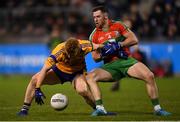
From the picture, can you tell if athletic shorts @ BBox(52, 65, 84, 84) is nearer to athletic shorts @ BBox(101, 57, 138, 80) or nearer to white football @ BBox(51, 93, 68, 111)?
white football @ BBox(51, 93, 68, 111)

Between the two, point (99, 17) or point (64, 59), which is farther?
point (99, 17)

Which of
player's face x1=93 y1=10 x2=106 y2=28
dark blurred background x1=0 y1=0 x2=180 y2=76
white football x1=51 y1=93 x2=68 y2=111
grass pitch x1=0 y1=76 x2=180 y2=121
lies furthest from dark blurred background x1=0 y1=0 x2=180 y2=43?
white football x1=51 y1=93 x2=68 y2=111

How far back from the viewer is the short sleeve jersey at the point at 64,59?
13633 millimetres

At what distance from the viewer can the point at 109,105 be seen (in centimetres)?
1675

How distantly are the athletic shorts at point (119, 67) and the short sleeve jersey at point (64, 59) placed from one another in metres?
0.53

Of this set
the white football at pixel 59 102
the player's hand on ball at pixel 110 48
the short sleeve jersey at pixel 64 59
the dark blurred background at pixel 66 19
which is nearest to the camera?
the short sleeve jersey at pixel 64 59

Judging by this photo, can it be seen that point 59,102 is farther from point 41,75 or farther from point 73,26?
point 73,26

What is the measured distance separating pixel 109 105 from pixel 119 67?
2.66 metres

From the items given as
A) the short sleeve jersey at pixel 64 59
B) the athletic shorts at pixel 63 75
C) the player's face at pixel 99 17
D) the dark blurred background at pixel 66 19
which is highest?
the dark blurred background at pixel 66 19

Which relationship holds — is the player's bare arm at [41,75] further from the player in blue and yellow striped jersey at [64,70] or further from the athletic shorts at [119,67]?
the athletic shorts at [119,67]

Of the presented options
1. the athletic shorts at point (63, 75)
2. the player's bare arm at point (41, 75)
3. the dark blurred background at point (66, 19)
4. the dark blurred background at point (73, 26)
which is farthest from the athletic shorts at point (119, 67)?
the dark blurred background at point (66, 19)

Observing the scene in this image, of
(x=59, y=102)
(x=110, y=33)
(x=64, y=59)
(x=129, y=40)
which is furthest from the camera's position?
(x=110, y=33)

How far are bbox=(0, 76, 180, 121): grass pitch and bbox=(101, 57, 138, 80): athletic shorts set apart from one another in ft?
2.69

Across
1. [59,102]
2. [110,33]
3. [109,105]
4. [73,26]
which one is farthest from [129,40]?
[73,26]
